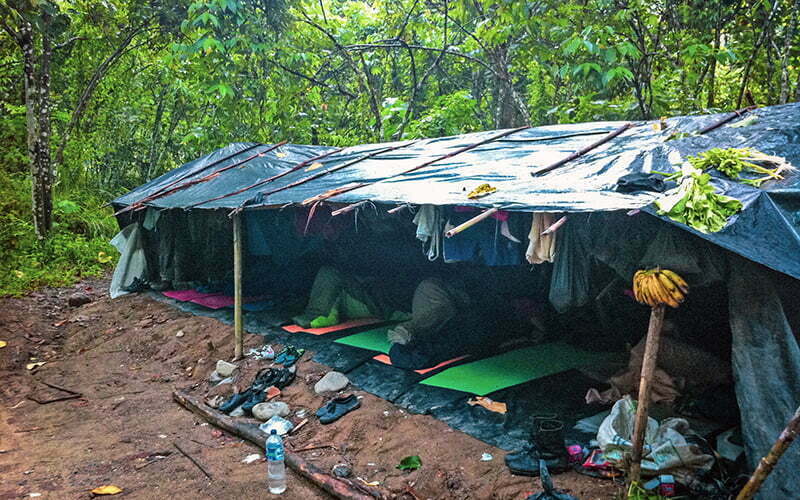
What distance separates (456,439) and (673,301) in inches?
76.7

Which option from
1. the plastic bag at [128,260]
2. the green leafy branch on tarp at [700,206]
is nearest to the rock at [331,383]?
the green leafy branch on tarp at [700,206]

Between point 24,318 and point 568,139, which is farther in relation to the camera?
point 24,318

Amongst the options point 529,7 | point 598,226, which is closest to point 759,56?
point 529,7

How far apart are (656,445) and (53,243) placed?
1180 centimetres

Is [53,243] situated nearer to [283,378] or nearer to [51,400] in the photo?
[51,400]

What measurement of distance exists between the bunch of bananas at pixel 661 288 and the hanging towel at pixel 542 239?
870 mm

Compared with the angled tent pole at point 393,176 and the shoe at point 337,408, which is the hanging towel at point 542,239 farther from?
the shoe at point 337,408

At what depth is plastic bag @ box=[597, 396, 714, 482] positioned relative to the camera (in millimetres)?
3389

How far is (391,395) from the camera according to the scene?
5.09 meters

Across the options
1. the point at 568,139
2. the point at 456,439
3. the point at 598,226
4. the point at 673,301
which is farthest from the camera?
the point at 568,139

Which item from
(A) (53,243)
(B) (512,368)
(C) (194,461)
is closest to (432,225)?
(B) (512,368)

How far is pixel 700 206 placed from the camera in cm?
303

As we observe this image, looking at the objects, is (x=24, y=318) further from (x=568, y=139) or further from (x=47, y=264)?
(x=568, y=139)

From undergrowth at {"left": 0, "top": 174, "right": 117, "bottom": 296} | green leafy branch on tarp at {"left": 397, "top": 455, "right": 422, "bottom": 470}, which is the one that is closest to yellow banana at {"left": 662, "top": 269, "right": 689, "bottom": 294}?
green leafy branch on tarp at {"left": 397, "top": 455, "right": 422, "bottom": 470}
